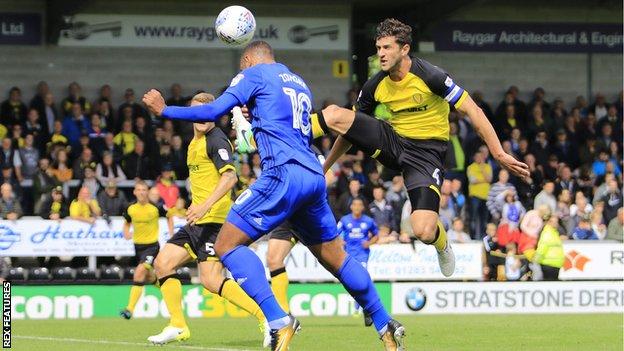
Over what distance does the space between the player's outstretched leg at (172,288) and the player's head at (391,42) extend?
10.5 ft

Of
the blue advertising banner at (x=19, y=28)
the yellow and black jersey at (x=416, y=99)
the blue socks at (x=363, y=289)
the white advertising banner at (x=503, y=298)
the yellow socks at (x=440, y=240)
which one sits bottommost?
the white advertising banner at (x=503, y=298)

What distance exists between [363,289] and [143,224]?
35.6ft

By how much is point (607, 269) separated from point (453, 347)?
37.9ft

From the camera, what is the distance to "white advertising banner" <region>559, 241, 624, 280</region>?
23750mm

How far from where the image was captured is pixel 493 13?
3100cm

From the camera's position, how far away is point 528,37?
31.3 metres

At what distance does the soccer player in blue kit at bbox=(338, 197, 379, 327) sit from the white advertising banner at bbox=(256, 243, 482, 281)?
3.22 metres

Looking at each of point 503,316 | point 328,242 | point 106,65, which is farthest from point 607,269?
point 328,242

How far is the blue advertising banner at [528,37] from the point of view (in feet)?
101

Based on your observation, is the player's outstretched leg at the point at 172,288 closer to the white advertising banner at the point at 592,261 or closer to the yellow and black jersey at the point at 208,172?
the yellow and black jersey at the point at 208,172

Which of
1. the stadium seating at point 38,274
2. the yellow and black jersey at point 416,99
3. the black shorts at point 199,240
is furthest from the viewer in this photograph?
the stadium seating at point 38,274

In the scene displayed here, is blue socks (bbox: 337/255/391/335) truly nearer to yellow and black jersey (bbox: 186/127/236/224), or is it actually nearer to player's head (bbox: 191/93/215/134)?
yellow and black jersey (bbox: 186/127/236/224)

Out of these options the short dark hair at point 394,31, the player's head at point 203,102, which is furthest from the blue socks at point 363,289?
the player's head at point 203,102

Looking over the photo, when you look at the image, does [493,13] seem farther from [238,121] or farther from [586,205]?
[238,121]
